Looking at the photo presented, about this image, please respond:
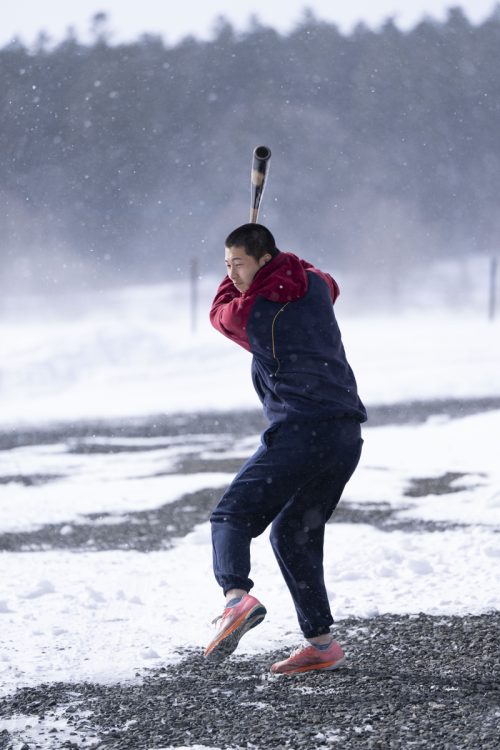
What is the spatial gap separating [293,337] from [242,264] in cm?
32

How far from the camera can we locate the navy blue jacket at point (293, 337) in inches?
144

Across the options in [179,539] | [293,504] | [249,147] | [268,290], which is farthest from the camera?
[249,147]

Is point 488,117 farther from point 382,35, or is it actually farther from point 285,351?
point 285,351

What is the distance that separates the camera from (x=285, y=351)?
3.67 m

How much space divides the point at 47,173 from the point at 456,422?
51022 millimetres

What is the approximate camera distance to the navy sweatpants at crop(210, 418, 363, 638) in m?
3.69

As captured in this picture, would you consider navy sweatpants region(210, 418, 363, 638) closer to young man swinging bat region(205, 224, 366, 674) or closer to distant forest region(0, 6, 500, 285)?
young man swinging bat region(205, 224, 366, 674)

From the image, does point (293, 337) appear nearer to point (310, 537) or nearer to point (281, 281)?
point (281, 281)

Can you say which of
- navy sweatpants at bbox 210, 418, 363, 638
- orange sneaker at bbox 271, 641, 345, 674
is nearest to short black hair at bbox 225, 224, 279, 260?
navy sweatpants at bbox 210, 418, 363, 638

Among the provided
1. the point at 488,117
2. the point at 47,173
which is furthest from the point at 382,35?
the point at 47,173

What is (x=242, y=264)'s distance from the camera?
3705 mm

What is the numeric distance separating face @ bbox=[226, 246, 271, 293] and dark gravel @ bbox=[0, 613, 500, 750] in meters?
1.46

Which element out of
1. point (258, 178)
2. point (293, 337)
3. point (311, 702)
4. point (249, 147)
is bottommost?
point (311, 702)

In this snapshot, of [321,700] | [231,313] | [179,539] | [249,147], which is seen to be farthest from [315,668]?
[249,147]
